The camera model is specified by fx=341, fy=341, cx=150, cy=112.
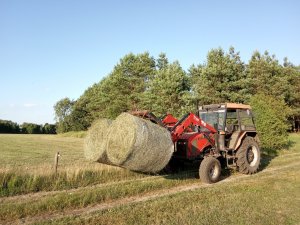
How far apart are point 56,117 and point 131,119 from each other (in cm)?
10357

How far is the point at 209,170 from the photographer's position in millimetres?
9977

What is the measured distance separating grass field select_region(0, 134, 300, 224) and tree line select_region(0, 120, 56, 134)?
309 feet

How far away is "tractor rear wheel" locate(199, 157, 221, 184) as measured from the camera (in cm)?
982

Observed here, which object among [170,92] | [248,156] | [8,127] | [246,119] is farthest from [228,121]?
[8,127]

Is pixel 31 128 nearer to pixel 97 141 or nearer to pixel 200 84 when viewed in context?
pixel 200 84

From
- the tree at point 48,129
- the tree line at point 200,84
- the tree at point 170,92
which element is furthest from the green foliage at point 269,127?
the tree at point 48,129

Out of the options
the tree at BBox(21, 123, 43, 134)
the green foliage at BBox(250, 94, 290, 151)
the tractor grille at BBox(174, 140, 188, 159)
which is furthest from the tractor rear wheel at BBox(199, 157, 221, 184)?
the tree at BBox(21, 123, 43, 134)

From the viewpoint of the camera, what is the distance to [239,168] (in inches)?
448

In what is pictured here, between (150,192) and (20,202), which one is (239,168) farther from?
(20,202)

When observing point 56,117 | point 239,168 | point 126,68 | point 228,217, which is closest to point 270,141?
point 239,168

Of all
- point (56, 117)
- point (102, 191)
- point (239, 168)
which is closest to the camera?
point (102, 191)

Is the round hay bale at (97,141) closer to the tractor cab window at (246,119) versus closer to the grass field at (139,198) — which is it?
the grass field at (139,198)

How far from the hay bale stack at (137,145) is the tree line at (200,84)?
13194 millimetres

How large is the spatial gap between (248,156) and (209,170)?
243 centimetres
